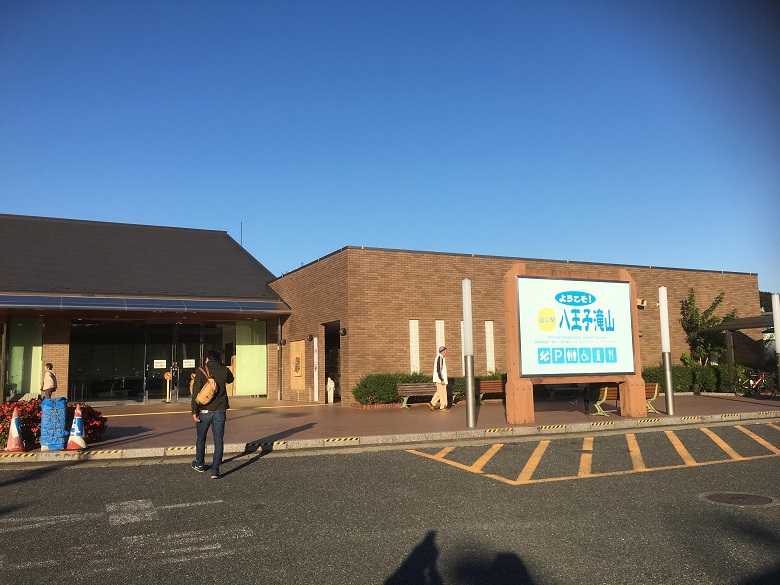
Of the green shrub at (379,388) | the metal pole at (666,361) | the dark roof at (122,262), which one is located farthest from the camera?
the dark roof at (122,262)

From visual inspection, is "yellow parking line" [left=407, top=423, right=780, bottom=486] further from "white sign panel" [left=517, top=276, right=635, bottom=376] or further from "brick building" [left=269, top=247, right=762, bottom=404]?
"brick building" [left=269, top=247, right=762, bottom=404]

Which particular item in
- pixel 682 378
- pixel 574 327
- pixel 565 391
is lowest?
pixel 565 391

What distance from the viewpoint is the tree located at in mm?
26828

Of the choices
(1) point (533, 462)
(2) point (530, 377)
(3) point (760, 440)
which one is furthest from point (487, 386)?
(1) point (533, 462)

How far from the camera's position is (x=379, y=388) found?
1973 centimetres

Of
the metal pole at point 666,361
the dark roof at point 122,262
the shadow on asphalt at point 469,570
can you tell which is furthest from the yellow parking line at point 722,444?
the dark roof at point 122,262

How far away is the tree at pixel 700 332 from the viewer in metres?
26.8

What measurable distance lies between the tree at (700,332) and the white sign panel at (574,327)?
12.5 meters

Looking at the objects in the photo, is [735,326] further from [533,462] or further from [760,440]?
[533,462]

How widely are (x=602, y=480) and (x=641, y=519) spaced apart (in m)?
1.98

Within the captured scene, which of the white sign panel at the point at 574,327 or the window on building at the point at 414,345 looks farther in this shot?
the window on building at the point at 414,345

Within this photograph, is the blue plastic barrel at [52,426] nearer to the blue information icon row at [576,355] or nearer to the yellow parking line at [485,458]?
the yellow parking line at [485,458]

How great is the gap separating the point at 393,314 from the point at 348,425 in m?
7.05

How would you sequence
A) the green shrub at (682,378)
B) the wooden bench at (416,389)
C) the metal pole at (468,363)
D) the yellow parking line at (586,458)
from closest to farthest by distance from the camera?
the yellow parking line at (586,458) → the metal pole at (468,363) → the wooden bench at (416,389) → the green shrub at (682,378)
